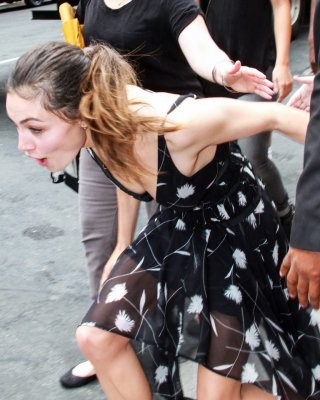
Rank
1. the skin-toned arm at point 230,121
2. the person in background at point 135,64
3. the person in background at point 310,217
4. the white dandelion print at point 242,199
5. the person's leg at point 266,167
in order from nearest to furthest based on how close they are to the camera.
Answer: the person in background at point 310,217 < the skin-toned arm at point 230,121 < the white dandelion print at point 242,199 < the person in background at point 135,64 < the person's leg at point 266,167

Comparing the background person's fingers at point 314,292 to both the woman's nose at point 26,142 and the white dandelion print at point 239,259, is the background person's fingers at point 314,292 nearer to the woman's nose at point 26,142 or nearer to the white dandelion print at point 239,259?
the white dandelion print at point 239,259

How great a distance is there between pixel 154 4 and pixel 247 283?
3.34 ft

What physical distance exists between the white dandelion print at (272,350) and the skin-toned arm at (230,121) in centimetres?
61

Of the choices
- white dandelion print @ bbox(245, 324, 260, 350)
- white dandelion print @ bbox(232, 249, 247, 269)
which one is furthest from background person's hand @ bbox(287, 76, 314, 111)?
Result: white dandelion print @ bbox(245, 324, 260, 350)

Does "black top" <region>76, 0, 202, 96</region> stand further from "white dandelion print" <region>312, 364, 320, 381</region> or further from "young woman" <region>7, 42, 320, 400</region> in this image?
"white dandelion print" <region>312, 364, 320, 381</region>

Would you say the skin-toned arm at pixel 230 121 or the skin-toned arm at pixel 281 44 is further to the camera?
the skin-toned arm at pixel 281 44

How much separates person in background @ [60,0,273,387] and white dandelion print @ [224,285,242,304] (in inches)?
21.5

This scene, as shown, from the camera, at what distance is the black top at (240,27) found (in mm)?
2963

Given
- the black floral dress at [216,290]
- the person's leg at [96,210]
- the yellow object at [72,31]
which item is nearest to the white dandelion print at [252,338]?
the black floral dress at [216,290]

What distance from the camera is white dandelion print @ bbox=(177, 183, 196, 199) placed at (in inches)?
79.6

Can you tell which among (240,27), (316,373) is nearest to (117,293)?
(316,373)

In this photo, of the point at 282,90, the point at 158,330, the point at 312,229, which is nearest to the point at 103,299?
the point at 158,330

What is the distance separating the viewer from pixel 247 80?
2.10 meters

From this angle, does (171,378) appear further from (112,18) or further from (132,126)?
(112,18)
